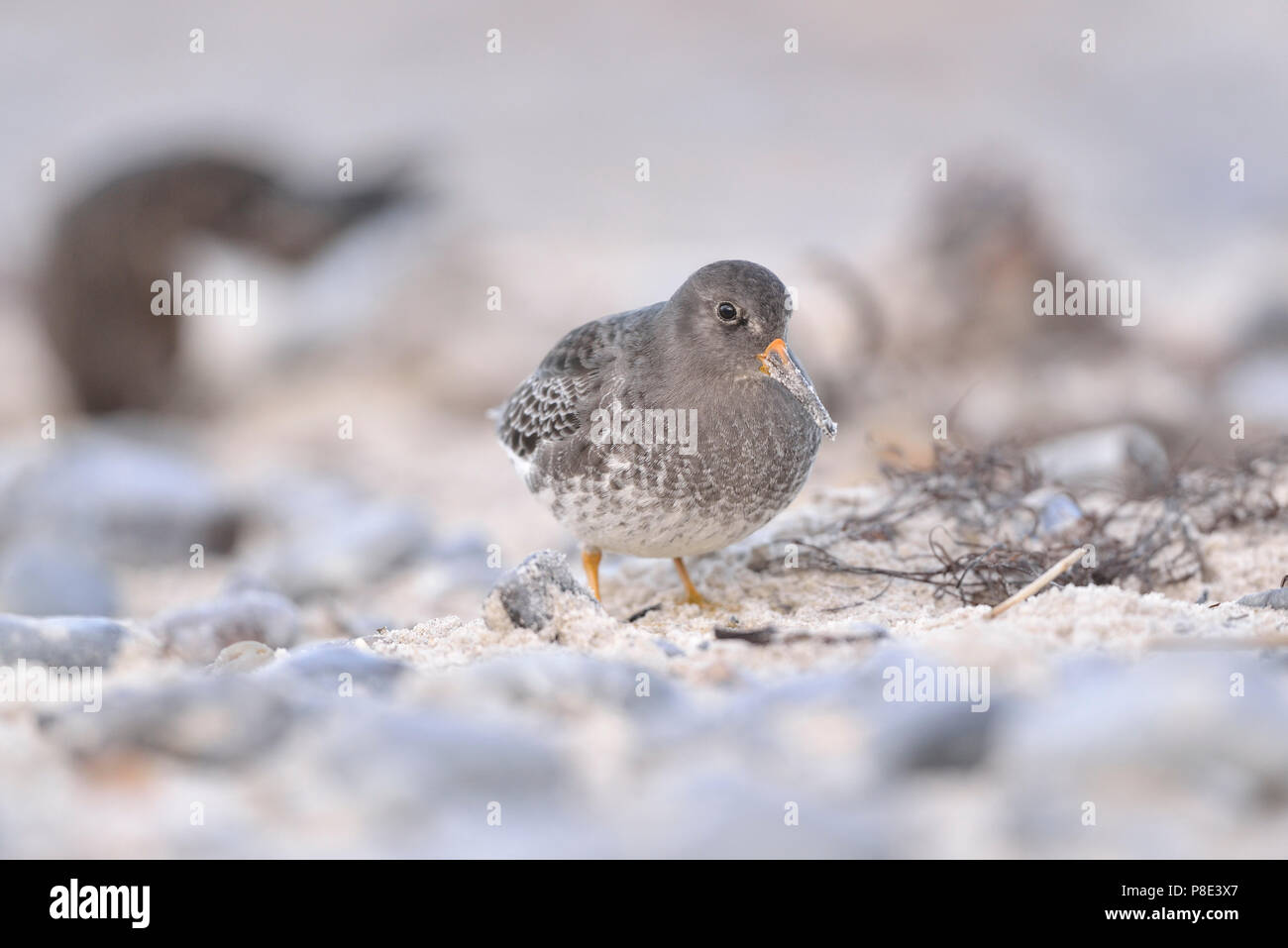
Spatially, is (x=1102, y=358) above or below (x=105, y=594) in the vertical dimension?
above

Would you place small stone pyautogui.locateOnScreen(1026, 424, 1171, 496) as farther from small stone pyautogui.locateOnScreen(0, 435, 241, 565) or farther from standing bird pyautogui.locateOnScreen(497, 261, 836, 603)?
small stone pyautogui.locateOnScreen(0, 435, 241, 565)

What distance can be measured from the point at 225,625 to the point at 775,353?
84.5 inches

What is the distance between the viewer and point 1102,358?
957 cm

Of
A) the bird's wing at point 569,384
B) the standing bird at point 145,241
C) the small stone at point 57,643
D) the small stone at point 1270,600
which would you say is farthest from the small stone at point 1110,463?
the standing bird at point 145,241

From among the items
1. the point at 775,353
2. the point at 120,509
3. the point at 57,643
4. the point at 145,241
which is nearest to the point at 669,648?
the point at 775,353

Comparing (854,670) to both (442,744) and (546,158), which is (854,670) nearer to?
(442,744)

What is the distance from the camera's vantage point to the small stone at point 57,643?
142 inches

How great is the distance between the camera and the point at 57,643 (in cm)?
368

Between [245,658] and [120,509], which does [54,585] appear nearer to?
[120,509]

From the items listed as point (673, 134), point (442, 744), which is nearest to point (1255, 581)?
point (442, 744)

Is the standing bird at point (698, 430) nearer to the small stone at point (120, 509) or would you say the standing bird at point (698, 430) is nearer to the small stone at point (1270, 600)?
the small stone at point (1270, 600)

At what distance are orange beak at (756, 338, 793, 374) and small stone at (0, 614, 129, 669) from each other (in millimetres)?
2174
